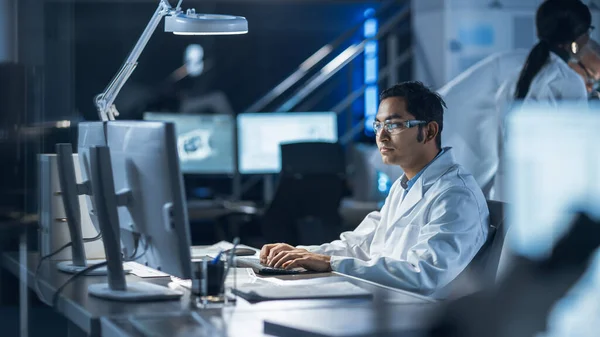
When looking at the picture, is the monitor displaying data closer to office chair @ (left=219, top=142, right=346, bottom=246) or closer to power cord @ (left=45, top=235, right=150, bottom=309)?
office chair @ (left=219, top=142, right=346, bottom=246)

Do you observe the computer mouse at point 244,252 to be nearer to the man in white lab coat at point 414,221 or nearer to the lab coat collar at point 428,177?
the man in white lab coat at point 414,221

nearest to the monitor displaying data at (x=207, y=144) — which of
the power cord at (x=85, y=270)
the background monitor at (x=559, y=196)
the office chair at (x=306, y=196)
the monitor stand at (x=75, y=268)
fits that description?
the office chair at (x=306, y=196)

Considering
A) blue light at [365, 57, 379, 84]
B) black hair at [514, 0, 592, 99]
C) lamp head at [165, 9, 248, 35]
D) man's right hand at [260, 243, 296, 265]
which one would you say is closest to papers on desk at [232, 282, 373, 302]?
man's right hand at [260, 243, 296, 265]

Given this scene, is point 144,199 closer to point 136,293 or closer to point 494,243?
point 136,293

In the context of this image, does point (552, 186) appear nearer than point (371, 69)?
Yes

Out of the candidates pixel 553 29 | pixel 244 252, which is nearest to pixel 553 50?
pixel 553 29

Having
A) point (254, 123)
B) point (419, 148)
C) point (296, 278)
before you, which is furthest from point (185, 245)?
point (254, 123)

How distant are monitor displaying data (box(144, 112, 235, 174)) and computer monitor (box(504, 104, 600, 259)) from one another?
4790 millimetres

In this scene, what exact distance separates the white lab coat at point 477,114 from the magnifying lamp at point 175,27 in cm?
144

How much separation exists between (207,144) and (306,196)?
95 centimetres

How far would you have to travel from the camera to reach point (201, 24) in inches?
102

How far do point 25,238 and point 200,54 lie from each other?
7211 mm

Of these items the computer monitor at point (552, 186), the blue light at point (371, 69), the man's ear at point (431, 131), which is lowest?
the computer monitor at point (552, 186)

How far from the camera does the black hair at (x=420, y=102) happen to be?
2.68m
